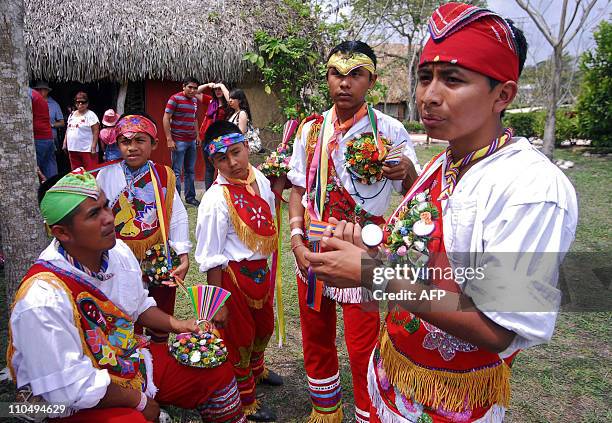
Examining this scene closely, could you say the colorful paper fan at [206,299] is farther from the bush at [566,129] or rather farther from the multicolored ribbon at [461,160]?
the bush at [566,129]

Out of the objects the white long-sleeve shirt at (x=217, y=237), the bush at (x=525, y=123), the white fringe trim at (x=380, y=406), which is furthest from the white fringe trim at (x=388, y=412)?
the bush at (x=525, y=123)

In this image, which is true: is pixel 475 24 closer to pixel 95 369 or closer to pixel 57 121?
pixel 95 369

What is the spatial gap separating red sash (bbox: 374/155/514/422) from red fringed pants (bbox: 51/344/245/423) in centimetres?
125

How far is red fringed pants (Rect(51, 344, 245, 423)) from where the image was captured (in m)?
2.62

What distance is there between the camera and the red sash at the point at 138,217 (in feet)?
11.4

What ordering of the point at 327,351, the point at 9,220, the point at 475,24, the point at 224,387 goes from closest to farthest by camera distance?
1. the point at 475,24
2. the point at 224,387
3. the point at 327,351
4. the point at 9,220

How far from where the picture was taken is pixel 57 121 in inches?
377

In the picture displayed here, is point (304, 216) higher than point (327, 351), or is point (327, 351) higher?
point (304, 216)

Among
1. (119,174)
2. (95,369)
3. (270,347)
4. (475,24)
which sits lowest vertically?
(270,347)

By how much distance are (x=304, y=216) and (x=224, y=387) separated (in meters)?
1.18

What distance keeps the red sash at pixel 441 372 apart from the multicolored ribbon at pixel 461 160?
45 millimetres

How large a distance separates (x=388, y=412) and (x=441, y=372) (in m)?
0.31

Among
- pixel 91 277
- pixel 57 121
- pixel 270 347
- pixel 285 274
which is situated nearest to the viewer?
pixel 91 277

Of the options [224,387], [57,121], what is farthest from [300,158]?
[57,121]
